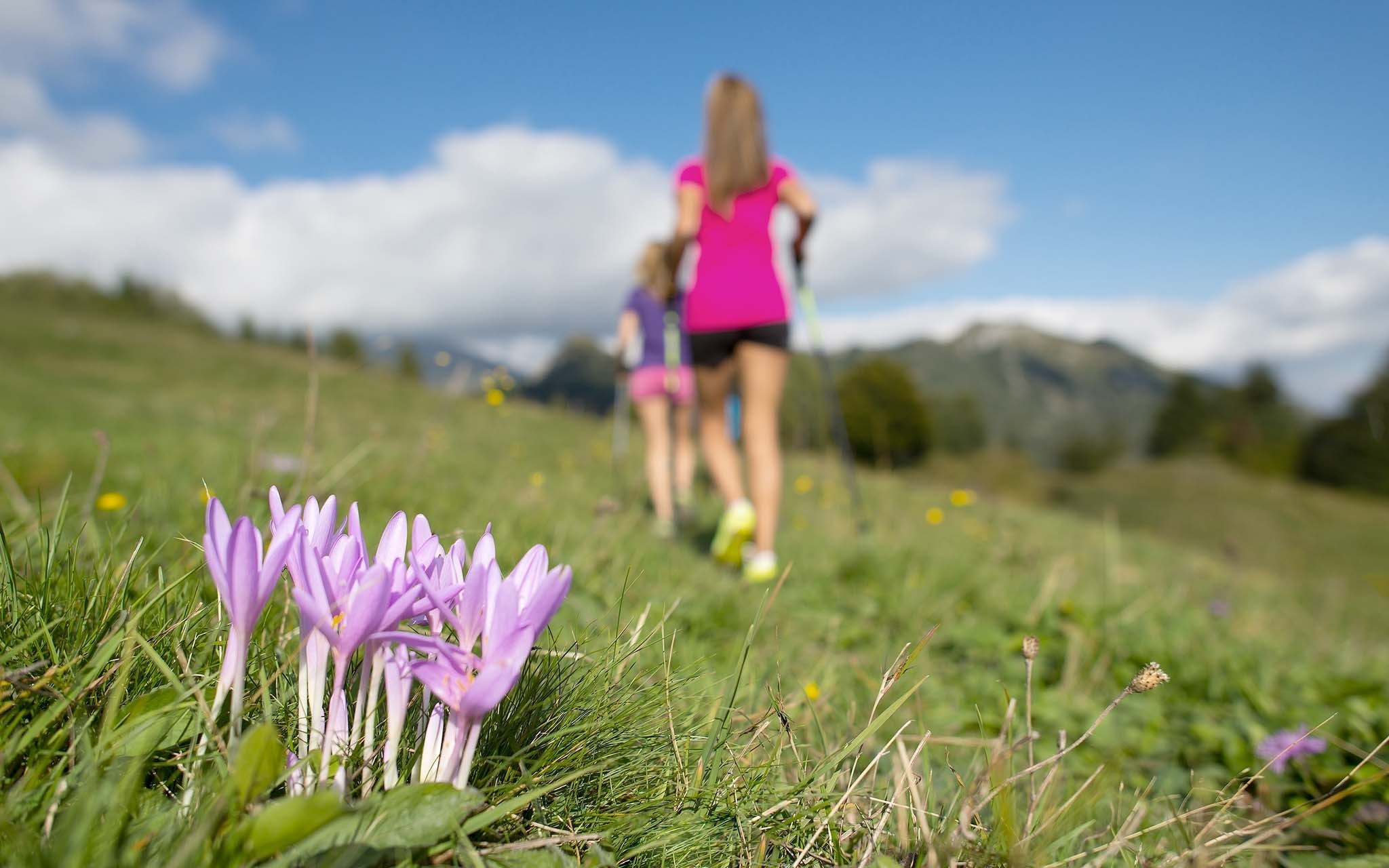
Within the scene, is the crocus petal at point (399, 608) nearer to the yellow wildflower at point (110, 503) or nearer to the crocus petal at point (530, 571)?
the crocus petal at point (530, 571)

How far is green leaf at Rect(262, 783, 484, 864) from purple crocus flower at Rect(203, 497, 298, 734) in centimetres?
19

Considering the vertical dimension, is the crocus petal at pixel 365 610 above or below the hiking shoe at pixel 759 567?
above

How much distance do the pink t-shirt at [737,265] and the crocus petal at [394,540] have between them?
317 cm

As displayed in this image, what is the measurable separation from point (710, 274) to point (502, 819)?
350 cm

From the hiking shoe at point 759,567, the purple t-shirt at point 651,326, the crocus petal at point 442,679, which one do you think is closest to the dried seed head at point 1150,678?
the crocus petal at point 442,679

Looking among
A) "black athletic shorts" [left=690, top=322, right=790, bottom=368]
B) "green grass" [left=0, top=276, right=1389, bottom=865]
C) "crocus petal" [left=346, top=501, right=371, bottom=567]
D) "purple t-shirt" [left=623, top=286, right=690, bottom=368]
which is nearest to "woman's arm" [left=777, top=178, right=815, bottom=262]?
"black athletic shorts" [left=690, top=322, right=790, bottom=368]

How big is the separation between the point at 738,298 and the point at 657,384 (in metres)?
2.52

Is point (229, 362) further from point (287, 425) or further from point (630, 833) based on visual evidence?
point (630, 833)

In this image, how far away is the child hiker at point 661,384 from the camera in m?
5.64

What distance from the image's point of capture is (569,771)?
3.79 ft

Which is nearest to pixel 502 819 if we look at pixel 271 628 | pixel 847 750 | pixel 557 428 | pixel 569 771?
pixel 569 771

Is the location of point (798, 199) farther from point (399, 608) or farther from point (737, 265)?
point (399, 608)

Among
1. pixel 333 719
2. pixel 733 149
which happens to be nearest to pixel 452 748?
pixel 333 719

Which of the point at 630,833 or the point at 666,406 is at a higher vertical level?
the point at 666,406
